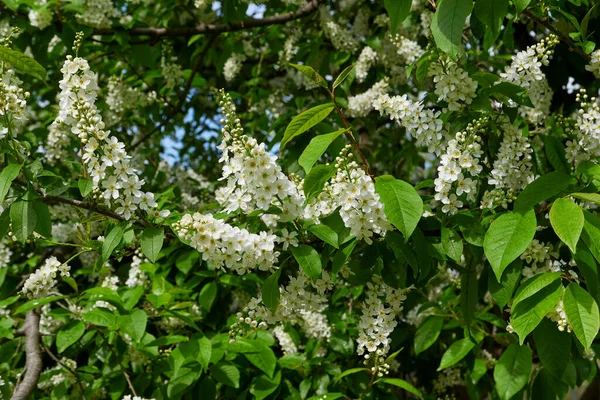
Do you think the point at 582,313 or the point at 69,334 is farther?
the point at 69,334

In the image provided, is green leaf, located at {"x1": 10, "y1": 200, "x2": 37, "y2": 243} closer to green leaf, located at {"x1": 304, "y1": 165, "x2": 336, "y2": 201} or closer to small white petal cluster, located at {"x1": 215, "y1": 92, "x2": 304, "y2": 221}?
small white petal cluster, located at {"x1": 215, "y1": 92, "x2": 304, "y2": 221}

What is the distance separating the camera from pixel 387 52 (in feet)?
14.7

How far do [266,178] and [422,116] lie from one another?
0.63 m

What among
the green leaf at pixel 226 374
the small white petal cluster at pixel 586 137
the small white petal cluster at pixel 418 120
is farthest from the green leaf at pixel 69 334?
the small white petal cluster at pixel 586 137

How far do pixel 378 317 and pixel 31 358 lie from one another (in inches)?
61.3

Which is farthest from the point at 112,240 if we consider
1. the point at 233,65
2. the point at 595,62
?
the point at 233,65

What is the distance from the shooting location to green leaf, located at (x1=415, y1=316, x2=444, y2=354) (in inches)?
125

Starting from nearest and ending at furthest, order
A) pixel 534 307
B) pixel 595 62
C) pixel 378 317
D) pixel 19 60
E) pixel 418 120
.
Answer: pixel 534 307 < pixel 19 60 < pixel 418 120 < pixel 378 317 < pixel 595 62

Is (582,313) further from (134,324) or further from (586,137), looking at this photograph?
(134,324)

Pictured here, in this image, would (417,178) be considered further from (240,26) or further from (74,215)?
(74,215)

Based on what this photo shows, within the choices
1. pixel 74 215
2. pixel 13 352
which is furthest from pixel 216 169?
pixel 13 352

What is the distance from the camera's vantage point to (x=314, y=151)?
2.06 m

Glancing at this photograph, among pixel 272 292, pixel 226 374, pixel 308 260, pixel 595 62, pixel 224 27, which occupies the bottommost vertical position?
pixel 226 374

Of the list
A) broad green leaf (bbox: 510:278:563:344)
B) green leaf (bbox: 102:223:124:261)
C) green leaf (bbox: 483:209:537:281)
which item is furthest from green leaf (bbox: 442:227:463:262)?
green leaf (bbox: 102:223:124:261)
